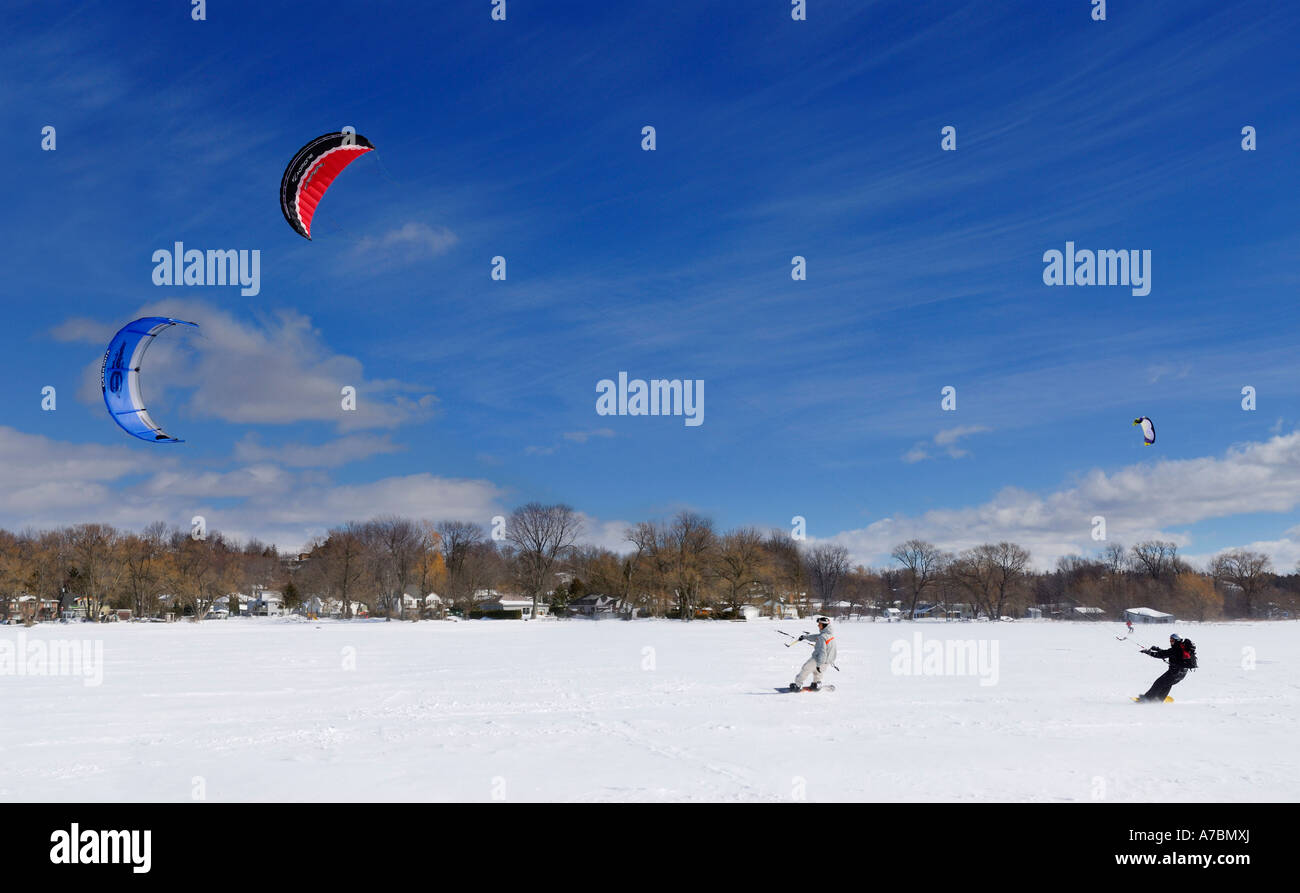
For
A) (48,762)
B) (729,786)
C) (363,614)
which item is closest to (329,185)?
(48,762)

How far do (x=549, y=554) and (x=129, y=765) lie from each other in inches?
3110

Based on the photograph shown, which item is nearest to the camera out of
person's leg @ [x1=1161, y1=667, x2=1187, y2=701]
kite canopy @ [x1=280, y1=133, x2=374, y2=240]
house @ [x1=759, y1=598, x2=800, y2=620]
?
person's leg @ [x1=1161, y1=667, x2=1187, y2=701]

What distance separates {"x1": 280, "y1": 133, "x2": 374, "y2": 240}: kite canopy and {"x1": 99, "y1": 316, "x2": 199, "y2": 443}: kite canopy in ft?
11.1

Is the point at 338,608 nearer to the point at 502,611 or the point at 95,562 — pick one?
the point at 502,611

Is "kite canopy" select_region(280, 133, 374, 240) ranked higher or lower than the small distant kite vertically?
higher

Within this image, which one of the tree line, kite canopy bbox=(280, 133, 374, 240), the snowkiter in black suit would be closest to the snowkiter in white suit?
the snowkiter in black suit

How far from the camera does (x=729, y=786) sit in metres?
7.91

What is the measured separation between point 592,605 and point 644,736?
86065 millimetres

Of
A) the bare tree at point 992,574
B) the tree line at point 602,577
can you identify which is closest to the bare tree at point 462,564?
the tree line at point 602,577

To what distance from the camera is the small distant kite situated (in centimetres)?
3030

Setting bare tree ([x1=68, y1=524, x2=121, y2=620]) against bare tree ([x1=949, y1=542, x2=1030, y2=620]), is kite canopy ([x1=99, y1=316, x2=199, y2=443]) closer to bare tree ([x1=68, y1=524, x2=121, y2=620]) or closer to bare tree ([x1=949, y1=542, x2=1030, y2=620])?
bare tree ([x1=68, y1=524, x2=121, y2=620])

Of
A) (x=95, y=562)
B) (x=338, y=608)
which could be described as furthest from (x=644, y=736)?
(x=338, y=608)

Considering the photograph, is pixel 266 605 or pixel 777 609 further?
pixel 266 605

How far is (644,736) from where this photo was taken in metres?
10.6
